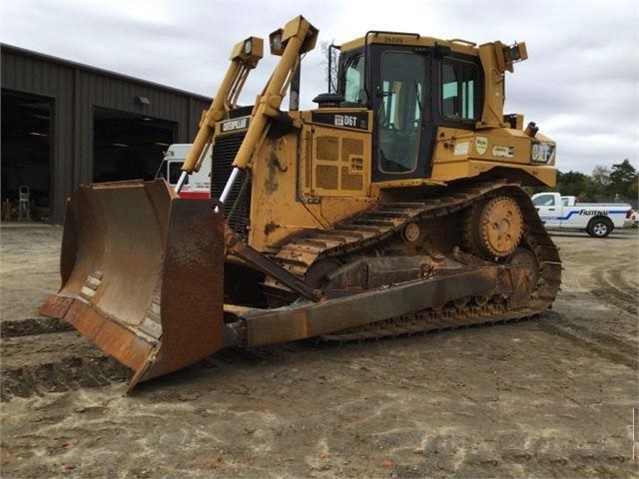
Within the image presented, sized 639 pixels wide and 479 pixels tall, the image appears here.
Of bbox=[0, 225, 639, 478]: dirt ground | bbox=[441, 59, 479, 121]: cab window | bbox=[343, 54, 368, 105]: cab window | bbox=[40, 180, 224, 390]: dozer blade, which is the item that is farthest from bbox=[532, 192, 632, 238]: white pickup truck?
bbox=[40, 180, 224, 390]: dozer blade

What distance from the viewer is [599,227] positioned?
24.9 metres

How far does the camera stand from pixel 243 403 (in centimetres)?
423

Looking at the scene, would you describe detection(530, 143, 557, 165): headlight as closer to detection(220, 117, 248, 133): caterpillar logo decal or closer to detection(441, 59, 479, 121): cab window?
detection(441, 59, 479, 121): cab window

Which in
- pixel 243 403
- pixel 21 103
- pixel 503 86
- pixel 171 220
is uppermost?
pixel 21 103

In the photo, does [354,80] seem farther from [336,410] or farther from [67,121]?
[67,121]

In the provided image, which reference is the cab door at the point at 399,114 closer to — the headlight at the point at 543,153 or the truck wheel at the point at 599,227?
the headlight at the point at 543,153

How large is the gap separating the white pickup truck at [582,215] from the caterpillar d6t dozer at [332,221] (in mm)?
18780

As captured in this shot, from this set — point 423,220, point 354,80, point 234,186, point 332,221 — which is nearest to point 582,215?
point 423,220

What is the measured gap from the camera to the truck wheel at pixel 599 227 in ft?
81.1

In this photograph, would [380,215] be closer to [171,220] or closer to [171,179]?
[171,220]

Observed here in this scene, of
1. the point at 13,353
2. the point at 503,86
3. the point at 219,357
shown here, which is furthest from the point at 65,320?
the point at 503,86

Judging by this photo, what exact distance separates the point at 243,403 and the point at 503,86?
17.3 feet

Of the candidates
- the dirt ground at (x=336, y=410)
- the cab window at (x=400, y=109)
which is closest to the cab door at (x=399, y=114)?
the cab window at (x=400, y=109)

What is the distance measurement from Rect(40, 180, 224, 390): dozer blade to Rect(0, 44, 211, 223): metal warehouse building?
13.4 m
